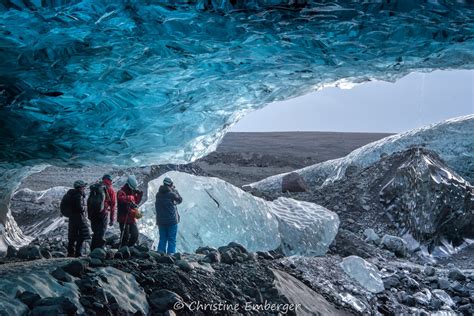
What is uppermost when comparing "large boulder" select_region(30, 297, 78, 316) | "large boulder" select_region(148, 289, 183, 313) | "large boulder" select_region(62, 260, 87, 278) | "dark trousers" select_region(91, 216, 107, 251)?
"large boulder" select_region(30, 297, 78, 316)

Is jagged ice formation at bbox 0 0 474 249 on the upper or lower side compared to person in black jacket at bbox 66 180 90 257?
upper

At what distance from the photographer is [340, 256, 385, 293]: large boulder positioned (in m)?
5.14

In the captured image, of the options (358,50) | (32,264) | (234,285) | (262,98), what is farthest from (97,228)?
(358,50)

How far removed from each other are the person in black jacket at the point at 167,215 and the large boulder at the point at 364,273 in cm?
201

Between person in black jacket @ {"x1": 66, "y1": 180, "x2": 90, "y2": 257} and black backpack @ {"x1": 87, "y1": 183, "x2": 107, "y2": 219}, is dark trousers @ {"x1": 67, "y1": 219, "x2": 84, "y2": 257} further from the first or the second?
black backpack @ {"x1": 87, "y1": 183, "x2": 107, "y2": 219}

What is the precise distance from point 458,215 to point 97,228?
6544 mm

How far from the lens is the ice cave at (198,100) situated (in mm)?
2639

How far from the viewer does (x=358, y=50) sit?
3.14 meters

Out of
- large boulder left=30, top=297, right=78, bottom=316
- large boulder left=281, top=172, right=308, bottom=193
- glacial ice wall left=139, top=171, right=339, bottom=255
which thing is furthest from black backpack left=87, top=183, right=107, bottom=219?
large boulder left=281, top=172, right=308, bottom=193

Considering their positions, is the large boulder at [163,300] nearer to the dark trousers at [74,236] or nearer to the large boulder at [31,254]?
the large boulder at [31,254]

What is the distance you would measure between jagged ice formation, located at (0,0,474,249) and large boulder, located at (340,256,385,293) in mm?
2244

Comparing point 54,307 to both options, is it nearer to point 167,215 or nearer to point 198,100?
point 198,100

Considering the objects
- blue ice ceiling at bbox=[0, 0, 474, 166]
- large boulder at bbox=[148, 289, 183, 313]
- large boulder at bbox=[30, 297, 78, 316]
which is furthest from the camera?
large boulder at bbox=[148, 289, 183, 313]


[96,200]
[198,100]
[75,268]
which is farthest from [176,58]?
[96,200]
